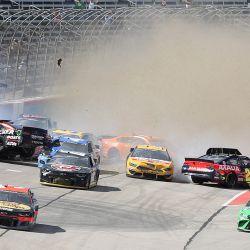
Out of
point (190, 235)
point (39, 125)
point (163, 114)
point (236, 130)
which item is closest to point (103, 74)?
point (163, 114)

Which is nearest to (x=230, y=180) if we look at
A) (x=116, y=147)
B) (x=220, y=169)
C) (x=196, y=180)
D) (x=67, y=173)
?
(x=220, y=169)

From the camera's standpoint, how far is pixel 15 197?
1828cm

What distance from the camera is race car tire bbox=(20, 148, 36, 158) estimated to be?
105 feet

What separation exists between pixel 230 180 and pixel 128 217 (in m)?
9.14

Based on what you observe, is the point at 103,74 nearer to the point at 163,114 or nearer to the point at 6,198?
the point at 163,114

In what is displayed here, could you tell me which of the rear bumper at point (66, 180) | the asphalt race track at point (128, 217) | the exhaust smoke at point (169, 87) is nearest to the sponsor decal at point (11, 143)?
the asphalt race track at point (128, 217)

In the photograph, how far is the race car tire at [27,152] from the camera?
32.0 m

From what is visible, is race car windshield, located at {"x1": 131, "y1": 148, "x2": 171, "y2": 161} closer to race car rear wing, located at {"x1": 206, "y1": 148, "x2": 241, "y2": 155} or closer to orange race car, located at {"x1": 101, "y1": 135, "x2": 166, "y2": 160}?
race car rear wing, located at {"x1": 206, "y1": 148, "x2": 241, "y2": 155}

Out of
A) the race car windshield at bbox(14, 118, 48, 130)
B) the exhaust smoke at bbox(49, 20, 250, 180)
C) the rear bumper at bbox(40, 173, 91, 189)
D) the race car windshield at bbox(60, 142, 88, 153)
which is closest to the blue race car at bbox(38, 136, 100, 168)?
the race car windshield at bbox(60, 142, 88, 153)

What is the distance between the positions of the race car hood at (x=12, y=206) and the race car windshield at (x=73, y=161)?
24.8ft

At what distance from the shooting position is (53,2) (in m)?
71.1

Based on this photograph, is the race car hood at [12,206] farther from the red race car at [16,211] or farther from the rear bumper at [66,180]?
the rear bumper at [66,180]

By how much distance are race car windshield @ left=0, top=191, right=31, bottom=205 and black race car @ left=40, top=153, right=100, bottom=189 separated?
22.1 ft

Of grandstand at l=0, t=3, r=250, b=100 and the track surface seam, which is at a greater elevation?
grandstand at l=0, t=3, r=250, b=100
